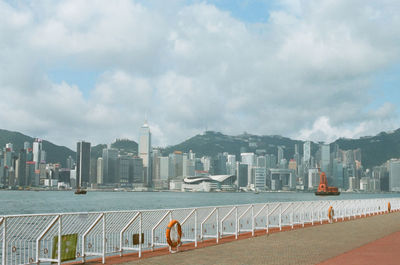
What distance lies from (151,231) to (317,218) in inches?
607

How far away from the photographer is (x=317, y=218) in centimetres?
2891

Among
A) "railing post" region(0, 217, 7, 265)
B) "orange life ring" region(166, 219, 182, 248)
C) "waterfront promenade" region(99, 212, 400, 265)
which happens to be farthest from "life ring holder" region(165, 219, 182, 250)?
"railing post" region(0, 217, 7, 265)

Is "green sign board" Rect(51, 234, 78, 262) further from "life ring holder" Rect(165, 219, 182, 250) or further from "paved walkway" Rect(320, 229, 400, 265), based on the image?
"paved walkway" Rect(320, 229, 400, 265)

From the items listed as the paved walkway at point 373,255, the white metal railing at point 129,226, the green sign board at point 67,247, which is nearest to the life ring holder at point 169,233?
the white metal railing at point 129,226

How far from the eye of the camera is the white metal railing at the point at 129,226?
1270 centimetres

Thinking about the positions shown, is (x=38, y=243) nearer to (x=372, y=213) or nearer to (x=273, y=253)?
(x=273, y=253)

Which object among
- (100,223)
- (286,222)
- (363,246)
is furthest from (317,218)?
(100,223)

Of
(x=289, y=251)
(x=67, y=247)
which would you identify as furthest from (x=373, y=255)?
(x=67, y=247)

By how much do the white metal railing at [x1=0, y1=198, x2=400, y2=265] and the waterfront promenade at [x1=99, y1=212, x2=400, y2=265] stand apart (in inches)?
25.5

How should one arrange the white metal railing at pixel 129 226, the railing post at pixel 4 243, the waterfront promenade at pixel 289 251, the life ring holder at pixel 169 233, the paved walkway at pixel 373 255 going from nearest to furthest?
the railing post at pixel 4 243 < the white metal railing at pixel 129 226 < the paved walkway at pixel 373 255 < the waterfront promenade at pixel 289 251 < the life ring holder at pixel 169 233

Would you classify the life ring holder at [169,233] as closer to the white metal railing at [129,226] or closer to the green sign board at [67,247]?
the white metal railing at [129,226]

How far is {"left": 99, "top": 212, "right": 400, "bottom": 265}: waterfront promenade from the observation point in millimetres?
13531

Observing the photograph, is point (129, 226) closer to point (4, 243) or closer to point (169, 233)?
point (169, 233)

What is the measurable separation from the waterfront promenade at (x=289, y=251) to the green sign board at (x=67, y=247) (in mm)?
1123
